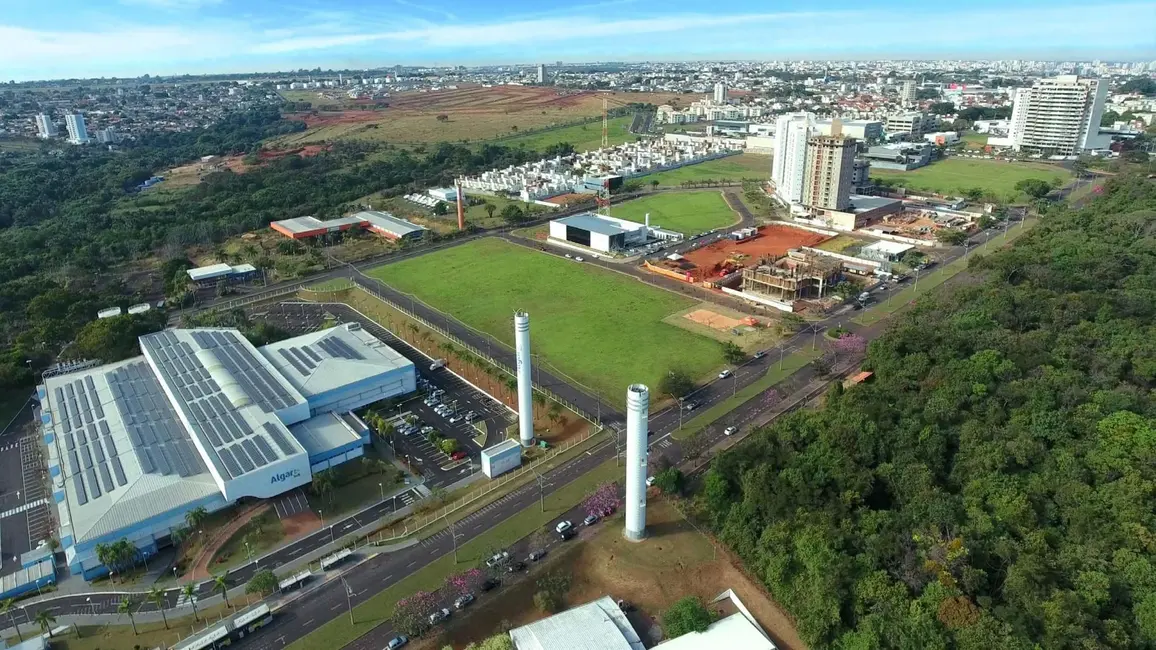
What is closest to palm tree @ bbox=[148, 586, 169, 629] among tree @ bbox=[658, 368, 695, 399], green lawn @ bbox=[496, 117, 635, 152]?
tree @ bbox=[658, 368, 695, 399]

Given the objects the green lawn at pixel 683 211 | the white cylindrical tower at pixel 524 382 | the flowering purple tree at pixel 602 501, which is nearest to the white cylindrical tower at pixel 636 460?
the flowering purple tree at pixel 602 501

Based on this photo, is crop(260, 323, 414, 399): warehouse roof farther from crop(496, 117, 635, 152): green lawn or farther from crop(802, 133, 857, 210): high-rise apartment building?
crop(496, 117, 635, 152): green lawn

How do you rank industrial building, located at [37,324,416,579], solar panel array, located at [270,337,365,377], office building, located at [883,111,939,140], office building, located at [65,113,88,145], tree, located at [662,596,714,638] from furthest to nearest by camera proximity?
office building, located at [65,113,88,145] < office building, located at [883,111,939,140] < solar panel array, located at [270,337,365,377] < industrial building, located at [37,324,416,579] < tree, located at [662,596,714,638]

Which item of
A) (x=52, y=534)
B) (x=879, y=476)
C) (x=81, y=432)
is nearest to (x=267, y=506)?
(x=52, y=534)

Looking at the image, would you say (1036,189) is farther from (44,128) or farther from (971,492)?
(44,128)

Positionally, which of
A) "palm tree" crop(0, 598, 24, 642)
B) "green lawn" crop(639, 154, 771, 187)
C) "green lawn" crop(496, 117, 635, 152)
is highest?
"green lawn" crop(496, 117, 635, 152)
